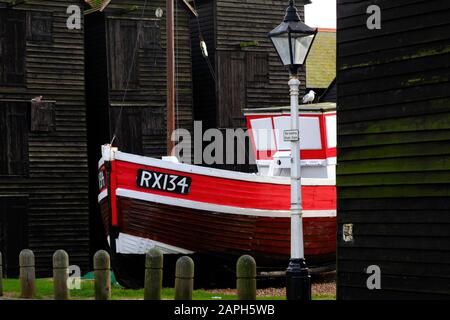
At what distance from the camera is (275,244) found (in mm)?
23844

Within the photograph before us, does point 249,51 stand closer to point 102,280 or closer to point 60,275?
point 60,275

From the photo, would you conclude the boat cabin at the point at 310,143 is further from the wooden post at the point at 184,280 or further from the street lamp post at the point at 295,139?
the wooden post at the point at 184,280

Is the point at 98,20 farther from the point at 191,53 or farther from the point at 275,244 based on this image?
the point at 275,244

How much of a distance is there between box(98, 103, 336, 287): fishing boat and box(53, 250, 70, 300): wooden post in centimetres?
599

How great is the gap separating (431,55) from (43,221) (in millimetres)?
18845

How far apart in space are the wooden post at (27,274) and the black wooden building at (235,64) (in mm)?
16855

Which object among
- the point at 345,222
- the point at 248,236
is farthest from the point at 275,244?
the point at 345,222

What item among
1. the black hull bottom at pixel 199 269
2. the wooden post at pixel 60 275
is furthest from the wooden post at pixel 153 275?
the black hull bottom at pixel 199 269

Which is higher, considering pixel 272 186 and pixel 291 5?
pixel 291 5

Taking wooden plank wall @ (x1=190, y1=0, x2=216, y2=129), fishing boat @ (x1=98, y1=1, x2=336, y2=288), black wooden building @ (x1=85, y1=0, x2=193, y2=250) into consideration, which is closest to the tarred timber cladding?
wooden plank wall @ (x1=190, y1=0, x2=216, y2=129)

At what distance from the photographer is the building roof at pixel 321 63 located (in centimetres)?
4088

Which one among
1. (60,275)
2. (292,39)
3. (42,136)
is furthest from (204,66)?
(292,39)

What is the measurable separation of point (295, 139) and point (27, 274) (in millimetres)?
5629

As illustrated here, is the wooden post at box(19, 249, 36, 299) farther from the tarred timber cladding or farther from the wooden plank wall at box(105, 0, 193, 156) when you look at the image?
the tarred timber cladding
